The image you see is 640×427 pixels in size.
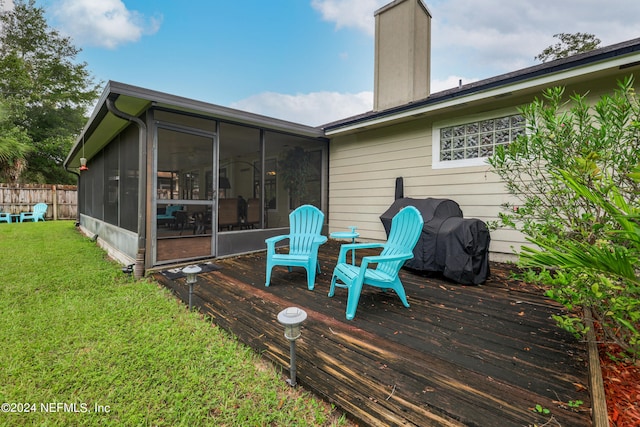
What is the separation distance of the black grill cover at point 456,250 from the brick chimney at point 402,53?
3399 mm

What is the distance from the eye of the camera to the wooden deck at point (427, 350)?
1417 millimetres

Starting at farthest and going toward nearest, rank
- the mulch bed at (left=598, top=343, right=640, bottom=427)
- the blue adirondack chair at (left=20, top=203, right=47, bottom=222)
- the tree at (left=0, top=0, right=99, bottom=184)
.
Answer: the tree at (left=0, top=0, right=99, bottom=184) → the blue adirondack chair at (left=20, top=203, right=47, bottom=222) → the mulch bed at (left=598, top=343, right=640, bottom=427)

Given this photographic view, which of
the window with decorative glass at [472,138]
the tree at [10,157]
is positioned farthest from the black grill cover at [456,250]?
the tree at [10,157]

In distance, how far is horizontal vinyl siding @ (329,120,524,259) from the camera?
14.6ft

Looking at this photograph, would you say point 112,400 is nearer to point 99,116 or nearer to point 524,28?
point 99,116

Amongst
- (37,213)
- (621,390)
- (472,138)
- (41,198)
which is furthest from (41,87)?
(621,390)

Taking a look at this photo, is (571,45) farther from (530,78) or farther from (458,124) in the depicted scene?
(530,78)

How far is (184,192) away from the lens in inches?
214

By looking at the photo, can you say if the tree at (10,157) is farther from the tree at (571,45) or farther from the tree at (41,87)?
the tree at (571,45)

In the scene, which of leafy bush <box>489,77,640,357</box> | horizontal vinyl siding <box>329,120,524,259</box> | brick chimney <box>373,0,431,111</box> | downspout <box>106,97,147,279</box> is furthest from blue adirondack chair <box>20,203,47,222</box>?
leafy bush <box>489,77,640,357</box>

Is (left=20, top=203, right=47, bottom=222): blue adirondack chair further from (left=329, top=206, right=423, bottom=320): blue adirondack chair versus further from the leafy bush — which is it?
the leafy bush

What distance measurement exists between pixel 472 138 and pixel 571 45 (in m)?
15.7

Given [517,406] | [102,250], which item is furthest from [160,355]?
[102,250]

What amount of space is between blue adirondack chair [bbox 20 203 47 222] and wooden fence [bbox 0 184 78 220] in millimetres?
432
